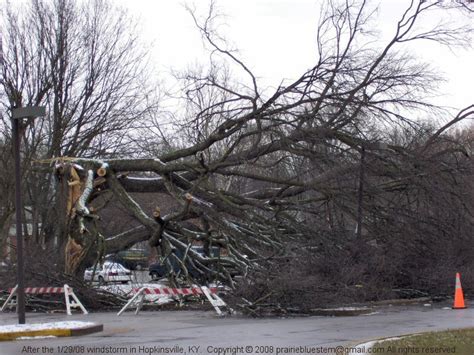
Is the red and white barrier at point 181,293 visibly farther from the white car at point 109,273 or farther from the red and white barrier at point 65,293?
the white car at point 109,273

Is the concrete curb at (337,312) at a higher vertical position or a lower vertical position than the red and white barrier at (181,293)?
lower

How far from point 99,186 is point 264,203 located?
5.32m

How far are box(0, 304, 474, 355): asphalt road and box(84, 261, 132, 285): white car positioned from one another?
327 centimetres

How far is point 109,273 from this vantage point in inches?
971

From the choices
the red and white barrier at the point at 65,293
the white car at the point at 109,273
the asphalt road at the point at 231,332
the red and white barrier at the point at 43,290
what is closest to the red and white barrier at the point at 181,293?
the asphalt road at the point at 231,332

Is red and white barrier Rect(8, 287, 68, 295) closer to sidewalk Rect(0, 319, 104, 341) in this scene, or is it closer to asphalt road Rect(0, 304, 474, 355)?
asphalt road Rect(0, 304, 474, 355)

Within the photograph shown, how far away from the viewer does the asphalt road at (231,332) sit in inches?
465

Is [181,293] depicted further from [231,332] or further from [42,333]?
[42,333]

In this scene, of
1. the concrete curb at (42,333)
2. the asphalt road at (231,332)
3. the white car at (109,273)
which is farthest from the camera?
the white car at (109,273)

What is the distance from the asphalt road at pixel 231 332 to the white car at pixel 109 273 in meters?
3.27

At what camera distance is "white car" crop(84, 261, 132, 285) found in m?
23.2

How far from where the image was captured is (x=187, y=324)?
54.3 feet

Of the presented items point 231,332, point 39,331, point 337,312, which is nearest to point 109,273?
point 337,312

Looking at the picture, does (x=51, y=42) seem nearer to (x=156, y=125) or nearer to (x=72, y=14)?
(x=72, y=14)
